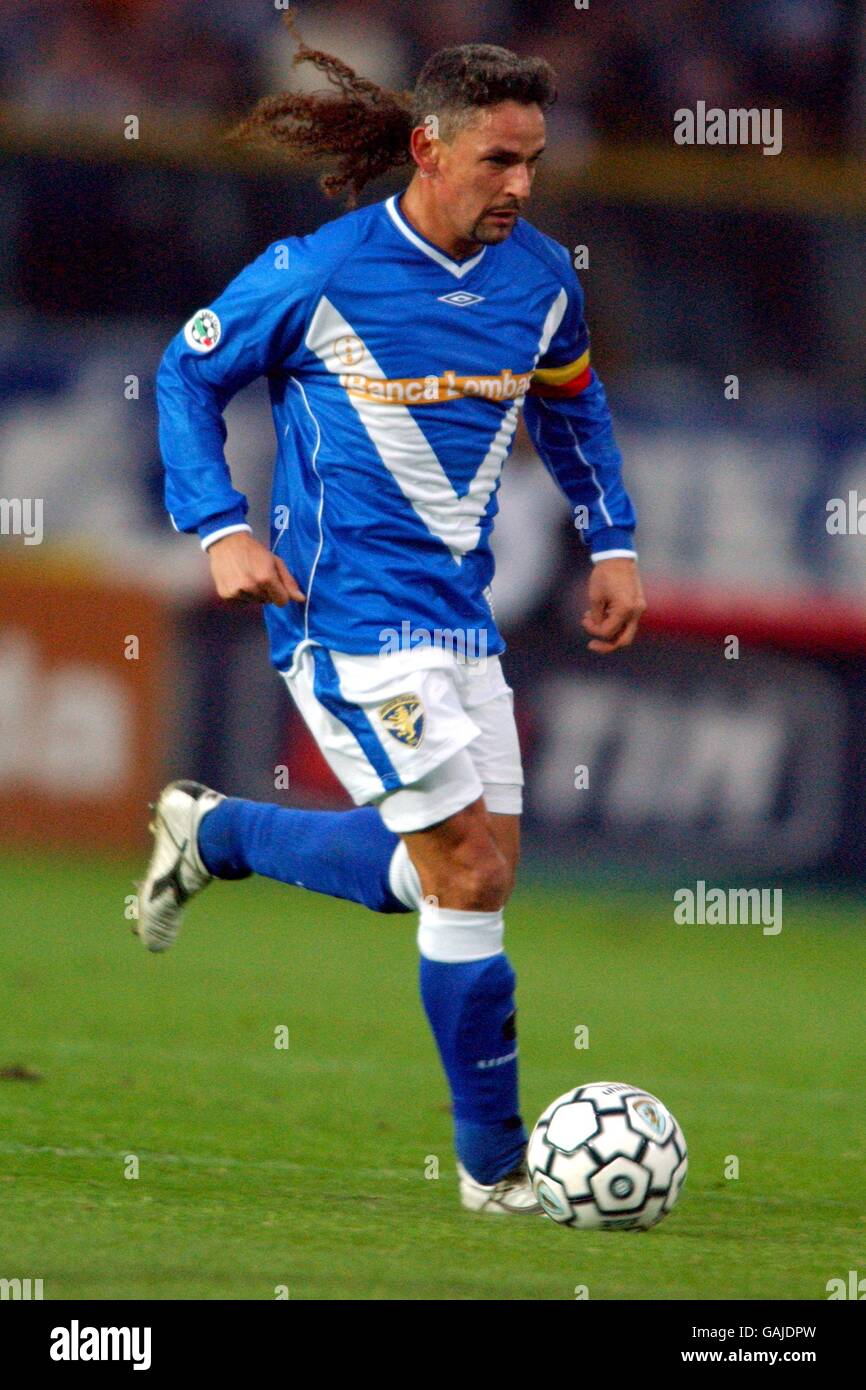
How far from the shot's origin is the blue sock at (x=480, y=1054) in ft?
14.5

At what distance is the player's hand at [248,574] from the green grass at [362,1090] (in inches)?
44.6

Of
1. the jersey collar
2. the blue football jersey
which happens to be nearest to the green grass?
the blue football jersey

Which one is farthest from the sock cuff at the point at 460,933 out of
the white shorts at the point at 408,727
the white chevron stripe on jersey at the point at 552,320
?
the white chevron stripe on jersey at the point at 552,320

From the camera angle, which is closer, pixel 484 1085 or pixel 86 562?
pixel 484 1085

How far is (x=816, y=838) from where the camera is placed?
10.5m

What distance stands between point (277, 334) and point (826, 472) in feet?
23.5

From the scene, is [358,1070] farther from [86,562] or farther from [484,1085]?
[86,562]

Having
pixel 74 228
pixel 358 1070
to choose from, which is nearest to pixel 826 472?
pixel 74 228

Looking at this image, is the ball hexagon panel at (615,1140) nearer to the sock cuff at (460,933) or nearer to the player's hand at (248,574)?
the sock cuff at (460,933)

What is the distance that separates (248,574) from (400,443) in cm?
48

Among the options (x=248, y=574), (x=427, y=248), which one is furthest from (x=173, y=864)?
(x=427, y=248)

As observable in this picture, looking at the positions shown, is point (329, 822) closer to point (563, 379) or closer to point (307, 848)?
point (307, 848)

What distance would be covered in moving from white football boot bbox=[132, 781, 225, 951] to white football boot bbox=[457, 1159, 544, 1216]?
1156 mm

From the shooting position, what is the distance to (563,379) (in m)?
4.94
